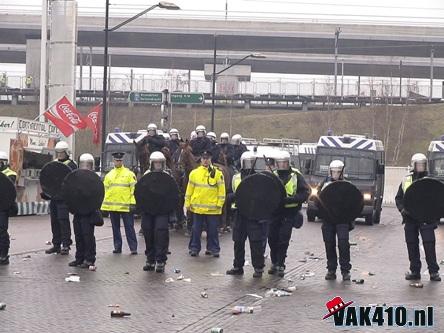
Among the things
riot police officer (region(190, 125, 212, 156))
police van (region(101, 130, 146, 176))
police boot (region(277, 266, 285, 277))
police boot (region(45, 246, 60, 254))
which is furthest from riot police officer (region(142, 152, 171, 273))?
police van (region(101, 130, 146, 176))

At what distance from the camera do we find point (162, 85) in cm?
8731

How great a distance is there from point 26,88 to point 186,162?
63.1 m

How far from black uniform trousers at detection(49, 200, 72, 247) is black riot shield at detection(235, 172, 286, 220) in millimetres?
3582

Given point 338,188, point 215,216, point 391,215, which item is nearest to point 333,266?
point 338,188

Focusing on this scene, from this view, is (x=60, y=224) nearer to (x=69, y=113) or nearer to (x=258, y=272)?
(x=258, y=272)

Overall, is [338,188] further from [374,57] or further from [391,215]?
[374,57]

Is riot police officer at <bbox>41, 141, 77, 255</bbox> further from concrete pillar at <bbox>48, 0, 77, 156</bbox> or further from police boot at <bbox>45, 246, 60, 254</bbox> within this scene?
concrete pillar at <bbox>48, 0, 77, 156</bbox>

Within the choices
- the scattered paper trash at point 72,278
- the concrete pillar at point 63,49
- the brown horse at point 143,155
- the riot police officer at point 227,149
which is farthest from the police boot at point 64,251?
the concrete pillar at point 63,49

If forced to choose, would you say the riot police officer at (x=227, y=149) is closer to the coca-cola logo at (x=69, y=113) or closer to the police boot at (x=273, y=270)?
the police boot at (x=273, y=270)

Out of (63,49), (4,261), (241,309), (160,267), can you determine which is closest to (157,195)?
(160,267)

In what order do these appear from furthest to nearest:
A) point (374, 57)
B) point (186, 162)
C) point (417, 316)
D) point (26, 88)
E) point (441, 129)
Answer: point (374, 57)
point (26, 88)
point (441, 129)
point (186, 162)
point (417, 316)

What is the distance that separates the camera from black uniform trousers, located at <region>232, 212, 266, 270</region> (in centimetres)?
1518

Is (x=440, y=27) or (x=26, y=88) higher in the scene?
(x=440, y=27)

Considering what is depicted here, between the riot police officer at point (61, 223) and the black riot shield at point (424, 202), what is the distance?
18.9 ft
